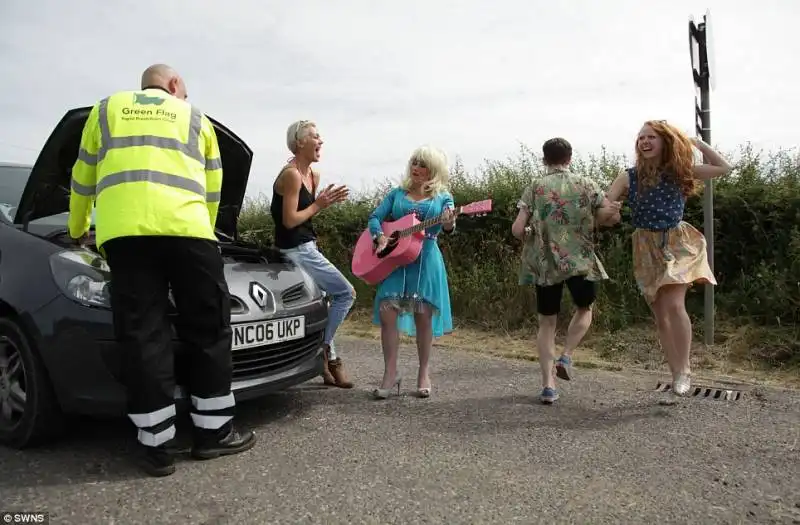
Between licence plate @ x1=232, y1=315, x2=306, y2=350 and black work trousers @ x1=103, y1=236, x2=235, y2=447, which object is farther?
licence plate @ x1=232, y1=315, x2=306, y2=350

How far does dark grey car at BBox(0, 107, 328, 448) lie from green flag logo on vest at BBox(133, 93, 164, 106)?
1.55ft

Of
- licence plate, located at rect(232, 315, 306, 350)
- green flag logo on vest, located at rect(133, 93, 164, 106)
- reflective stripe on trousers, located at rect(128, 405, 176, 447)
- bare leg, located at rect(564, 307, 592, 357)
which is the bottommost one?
reflective stripe on trousers, located at rect(128, 405, 176, 447)

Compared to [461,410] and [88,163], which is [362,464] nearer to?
[461,410]

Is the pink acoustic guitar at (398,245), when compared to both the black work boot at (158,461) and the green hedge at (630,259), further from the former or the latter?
the green hedge at (630,259)

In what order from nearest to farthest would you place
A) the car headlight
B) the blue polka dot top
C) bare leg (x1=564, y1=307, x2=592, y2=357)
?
the car headlight
the blue polka dot top
bare leg (x1=564, y1=307, x2=592, y2=357)

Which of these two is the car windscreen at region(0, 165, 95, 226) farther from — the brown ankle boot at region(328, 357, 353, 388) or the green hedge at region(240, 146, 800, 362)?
the green hedge at region(240, 146, 800, 362)

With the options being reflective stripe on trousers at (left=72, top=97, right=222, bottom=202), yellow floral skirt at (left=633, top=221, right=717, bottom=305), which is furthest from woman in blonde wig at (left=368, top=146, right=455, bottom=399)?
reflective stripe on trousers at (left=72, top=97, right=222, bottom=202)

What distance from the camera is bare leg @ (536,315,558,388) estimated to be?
173 inches

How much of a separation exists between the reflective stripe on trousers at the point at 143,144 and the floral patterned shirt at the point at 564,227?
7.59ft

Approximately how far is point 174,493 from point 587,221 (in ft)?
10.1

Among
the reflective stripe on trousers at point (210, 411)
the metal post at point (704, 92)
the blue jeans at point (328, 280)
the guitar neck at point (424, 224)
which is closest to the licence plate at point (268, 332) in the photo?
the reflective stripe on trousers at point (210, 411)

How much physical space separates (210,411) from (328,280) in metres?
1.63

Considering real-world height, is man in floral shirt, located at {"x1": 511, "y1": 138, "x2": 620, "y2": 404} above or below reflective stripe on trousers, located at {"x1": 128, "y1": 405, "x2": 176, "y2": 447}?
above

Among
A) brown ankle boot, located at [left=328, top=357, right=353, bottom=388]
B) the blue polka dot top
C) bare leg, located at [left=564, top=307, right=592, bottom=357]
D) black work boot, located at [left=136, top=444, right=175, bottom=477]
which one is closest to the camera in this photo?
black work boot, located at [left=136, top=444, right=175, bottom=477]
